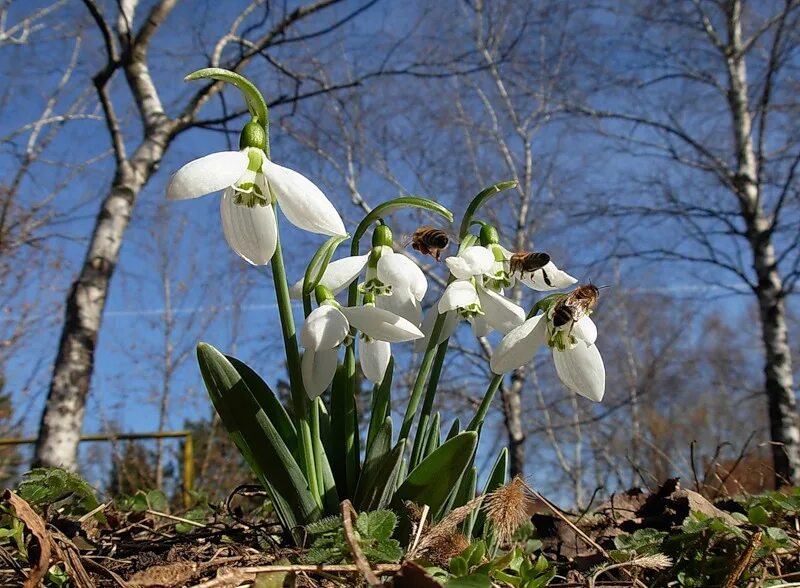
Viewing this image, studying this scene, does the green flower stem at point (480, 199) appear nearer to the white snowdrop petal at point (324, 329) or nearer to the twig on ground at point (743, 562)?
the white snowdrop petal at point (324, 329)

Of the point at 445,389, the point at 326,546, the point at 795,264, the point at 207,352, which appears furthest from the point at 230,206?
the point at 445,389

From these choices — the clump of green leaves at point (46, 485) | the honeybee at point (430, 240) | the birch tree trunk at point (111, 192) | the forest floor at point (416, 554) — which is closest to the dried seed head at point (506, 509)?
the forest floor at point (416, 554)

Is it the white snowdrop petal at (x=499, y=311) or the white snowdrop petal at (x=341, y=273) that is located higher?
the white snowdrop petal at (x=341, y=273)

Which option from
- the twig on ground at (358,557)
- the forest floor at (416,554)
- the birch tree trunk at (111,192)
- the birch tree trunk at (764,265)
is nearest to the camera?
the twig on ground at (358,557)

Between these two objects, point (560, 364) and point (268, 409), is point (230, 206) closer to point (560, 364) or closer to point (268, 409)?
point (268, 409)

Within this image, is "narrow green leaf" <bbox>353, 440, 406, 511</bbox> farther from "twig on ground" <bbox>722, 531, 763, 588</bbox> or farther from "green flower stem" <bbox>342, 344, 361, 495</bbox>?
"twig on ground" <bbox>722, 531, 763, 588</bbox>

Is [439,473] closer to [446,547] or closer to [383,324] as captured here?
[446,547]
